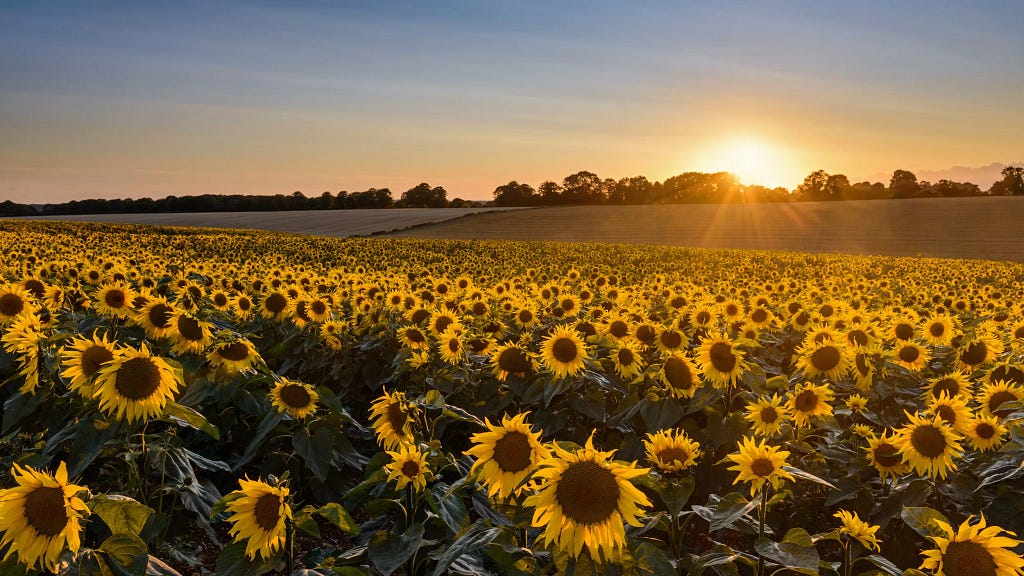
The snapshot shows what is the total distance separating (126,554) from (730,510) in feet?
8.45

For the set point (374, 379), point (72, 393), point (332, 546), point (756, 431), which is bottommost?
point (332, 546)

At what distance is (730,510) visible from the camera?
300cm

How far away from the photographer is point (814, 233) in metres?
66.8

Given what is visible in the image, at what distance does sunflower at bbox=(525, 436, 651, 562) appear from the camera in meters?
2.33

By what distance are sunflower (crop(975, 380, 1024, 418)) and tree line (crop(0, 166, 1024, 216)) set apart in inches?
4538

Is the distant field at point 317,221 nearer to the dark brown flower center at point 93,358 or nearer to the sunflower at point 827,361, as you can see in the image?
the sunflower at point 827,361

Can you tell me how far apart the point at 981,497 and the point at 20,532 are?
4.81 meters

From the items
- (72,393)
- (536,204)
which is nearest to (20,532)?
(72,393)

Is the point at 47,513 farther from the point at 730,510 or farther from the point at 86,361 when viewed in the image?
the point at 730,510

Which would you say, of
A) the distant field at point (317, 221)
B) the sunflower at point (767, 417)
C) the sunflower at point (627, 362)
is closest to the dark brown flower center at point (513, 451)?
the sunflower at point (767, 417)

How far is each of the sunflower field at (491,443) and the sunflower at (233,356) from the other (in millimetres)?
18

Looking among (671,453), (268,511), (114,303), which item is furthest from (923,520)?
(114,303)

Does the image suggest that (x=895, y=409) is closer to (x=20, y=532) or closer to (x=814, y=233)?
(x=20, y=532)

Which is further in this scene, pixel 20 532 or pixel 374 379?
pixel 374 379
